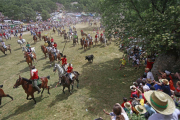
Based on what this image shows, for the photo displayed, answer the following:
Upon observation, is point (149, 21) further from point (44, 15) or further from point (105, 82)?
point (44, 15)

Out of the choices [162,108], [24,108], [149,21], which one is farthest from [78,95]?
[149,21]

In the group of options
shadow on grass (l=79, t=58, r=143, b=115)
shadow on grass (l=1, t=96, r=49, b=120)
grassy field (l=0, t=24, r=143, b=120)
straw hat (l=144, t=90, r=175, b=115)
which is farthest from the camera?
shadow on grass (l=79, t=58, r=143, b=115)

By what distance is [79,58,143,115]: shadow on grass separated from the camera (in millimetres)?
7312

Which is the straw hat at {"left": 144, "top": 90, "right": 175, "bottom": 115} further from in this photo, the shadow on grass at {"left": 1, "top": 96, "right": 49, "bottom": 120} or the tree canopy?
the shadow on grass at {"left": 1, "top": 96, "right": 49, "bottom": 120}

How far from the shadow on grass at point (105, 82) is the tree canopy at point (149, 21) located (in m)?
3.41

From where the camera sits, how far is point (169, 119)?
2.73 metres

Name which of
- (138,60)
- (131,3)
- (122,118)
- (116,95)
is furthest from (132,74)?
(122,118)

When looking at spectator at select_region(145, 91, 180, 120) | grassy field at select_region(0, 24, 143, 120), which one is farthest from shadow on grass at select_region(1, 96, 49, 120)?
spectator at select_region(145, 91, 180, 120)

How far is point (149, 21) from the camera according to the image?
771 cm

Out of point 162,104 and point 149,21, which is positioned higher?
point 149,21

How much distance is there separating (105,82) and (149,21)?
5.87 m

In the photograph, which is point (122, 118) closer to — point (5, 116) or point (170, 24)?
point (170, 24)

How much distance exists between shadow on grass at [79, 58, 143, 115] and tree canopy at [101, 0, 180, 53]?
3.41 metres

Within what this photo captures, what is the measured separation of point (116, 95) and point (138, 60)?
486 cm
